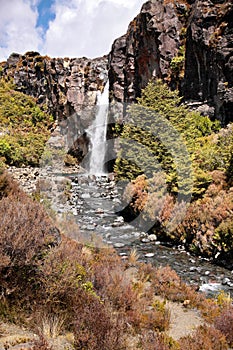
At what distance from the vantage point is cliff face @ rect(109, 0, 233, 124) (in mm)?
25344

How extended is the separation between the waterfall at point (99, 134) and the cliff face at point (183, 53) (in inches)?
142

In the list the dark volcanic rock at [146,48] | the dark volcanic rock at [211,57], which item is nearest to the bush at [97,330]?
the dark volcanic rock at [211,57]

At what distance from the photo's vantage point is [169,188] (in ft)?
56.9

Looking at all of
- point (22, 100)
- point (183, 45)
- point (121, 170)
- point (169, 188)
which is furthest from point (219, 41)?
point (22, 100)

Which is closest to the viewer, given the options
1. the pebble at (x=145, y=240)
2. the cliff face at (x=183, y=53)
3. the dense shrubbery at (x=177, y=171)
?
the dense shrubbery at (x=177, y=171)

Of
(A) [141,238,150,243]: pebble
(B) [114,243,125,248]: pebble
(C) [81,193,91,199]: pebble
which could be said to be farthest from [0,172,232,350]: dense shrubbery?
(C) [81,193,91,199]: pebble

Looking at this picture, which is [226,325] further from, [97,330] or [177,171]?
[177,171]

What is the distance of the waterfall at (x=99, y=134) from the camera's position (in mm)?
42000

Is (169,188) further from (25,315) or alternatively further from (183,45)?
(183,45)

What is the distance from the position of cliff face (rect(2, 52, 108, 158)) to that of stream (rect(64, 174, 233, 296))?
19.1 m

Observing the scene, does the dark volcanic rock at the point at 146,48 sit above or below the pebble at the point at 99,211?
above

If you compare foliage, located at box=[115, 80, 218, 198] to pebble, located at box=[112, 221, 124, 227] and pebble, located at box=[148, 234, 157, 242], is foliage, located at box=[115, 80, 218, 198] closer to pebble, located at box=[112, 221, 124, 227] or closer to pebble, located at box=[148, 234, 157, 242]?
pebble, located at box=[148, 234, 157, 242]

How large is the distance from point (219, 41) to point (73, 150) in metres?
27.4

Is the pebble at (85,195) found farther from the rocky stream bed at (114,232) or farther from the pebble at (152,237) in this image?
the pebble at (152,237)
